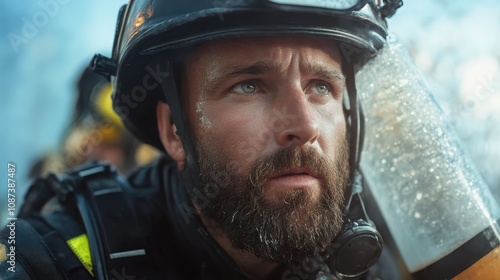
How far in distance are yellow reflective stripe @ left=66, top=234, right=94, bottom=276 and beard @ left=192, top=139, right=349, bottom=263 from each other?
1.65ft

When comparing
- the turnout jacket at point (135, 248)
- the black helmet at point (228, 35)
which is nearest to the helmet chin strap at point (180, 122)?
the black helmet at point (228, 35)

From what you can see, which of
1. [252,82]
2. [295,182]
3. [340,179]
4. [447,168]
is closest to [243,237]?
[295,182]

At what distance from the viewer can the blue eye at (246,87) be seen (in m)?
1.92

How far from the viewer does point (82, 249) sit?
1997 millimetres

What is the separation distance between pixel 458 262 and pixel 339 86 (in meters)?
0.77

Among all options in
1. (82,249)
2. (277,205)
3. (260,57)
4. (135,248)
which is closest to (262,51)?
(260,57)

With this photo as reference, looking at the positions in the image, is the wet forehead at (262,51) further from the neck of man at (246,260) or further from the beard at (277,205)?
the neck of man at (246,260)

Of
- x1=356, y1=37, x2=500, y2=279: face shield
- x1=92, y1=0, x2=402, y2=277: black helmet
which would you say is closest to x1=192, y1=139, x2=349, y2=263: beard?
x1=92, y1=0, x2=402, y2=277: black helmet

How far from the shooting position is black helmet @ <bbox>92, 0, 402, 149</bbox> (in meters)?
1.80

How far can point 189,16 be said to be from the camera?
1833mm

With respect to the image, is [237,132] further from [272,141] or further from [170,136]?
[170,136]

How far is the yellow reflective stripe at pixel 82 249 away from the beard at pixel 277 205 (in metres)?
0.50

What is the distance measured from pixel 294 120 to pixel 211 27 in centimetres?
43

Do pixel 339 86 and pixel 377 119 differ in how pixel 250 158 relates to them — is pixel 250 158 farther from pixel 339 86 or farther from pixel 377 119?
pixel 377 119
